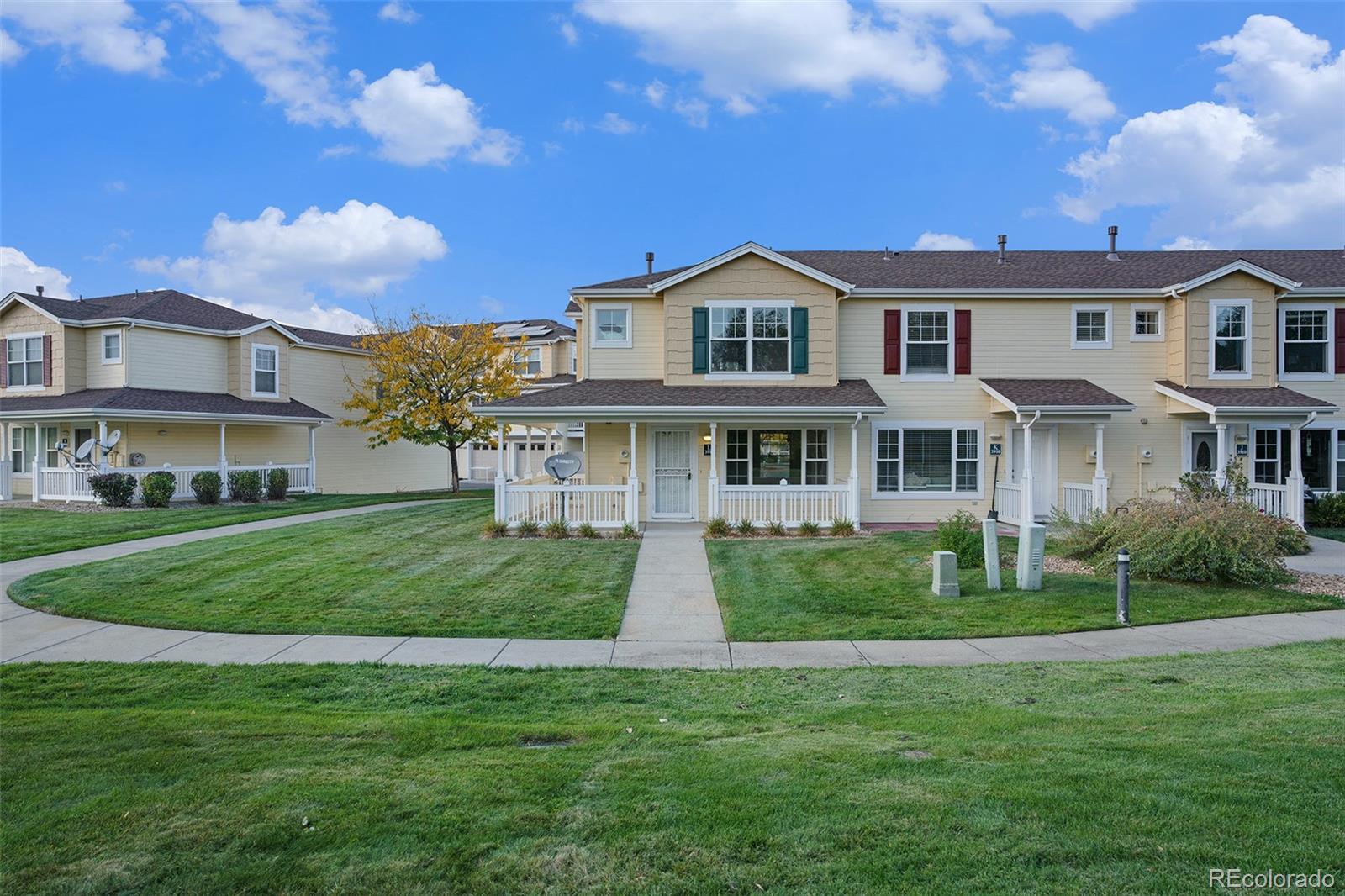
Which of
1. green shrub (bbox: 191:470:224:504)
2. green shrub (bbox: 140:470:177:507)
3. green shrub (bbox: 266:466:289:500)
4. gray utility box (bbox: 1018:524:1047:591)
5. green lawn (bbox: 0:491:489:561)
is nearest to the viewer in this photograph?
gray utility box (bbox: 1018:524:1047:591)

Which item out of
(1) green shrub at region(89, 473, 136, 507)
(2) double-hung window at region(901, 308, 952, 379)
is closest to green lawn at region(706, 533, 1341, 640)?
(2) double-hung window at region(901, 308, 952, 379)

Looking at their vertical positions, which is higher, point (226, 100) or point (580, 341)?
point (226, 100)

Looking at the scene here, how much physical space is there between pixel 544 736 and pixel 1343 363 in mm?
21344

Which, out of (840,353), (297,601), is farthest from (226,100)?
(840,353)

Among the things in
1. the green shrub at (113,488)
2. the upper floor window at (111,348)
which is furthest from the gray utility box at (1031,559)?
the upper floor window at (111,348)

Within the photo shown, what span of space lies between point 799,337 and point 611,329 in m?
4.39

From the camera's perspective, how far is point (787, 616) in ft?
30.5

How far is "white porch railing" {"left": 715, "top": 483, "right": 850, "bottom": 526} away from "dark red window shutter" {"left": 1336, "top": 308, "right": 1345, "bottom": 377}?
12.1 m

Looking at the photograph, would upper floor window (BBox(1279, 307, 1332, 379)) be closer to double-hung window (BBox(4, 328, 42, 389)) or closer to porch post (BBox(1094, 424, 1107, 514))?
porch post (BBox(1094, 424, 1107, 514))

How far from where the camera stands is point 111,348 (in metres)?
24.6

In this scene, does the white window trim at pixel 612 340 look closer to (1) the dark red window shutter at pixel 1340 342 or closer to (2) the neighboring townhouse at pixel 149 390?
(2) the neighboring townhouse at pixel 149 390

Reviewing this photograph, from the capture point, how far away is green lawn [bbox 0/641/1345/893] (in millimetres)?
3338

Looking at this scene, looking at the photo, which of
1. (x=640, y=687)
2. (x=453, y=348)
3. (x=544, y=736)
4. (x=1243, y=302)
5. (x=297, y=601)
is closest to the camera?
(x=544, y=736)

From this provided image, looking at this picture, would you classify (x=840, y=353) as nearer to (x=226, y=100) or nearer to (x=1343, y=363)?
(x=1343, y=363)
